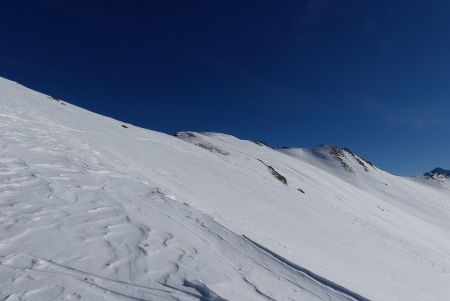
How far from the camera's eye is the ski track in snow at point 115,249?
17.0ft

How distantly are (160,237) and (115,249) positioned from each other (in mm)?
1075

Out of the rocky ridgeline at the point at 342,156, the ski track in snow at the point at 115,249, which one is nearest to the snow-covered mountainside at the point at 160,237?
the ski track in snow at the point at 115,249

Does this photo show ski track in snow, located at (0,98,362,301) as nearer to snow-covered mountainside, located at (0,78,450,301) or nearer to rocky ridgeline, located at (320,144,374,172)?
snow-covered mountainside, located at (0,78,450,301)

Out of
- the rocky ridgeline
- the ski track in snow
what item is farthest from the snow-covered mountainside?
the rocky ridgeline

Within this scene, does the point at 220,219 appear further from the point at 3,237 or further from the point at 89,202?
the point at 3,237

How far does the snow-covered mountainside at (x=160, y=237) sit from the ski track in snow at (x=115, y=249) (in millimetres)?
21

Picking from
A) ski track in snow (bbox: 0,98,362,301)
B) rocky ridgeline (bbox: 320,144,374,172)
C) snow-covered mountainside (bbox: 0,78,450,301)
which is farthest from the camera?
rocky ridgeline (bbox: 320,144,374,172)

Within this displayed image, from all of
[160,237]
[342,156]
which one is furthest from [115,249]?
[342,156]

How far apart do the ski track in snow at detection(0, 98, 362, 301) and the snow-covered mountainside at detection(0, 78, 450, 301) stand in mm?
21

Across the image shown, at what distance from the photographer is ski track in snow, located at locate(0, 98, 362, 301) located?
17.0 feet

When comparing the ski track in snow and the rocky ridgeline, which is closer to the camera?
the ski track in snow

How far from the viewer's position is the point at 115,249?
20.8 ft

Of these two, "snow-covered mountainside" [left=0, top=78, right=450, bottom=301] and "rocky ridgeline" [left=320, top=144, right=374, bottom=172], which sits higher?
"rocky ridgeline" [left=320, top=144, right=374, bottom=172]

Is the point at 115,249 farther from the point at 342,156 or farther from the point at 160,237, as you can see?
the point at 342,156
